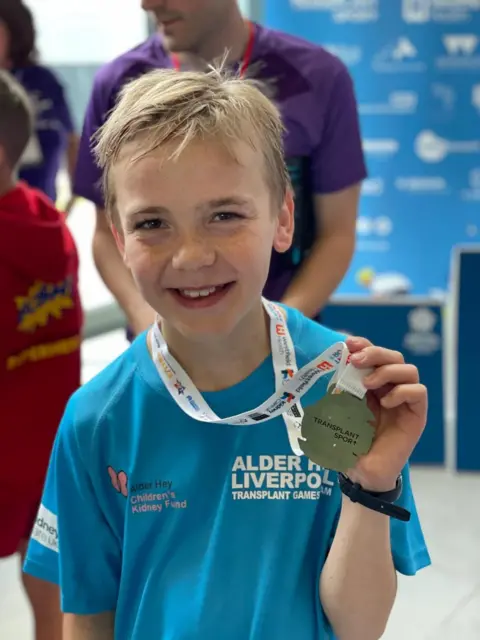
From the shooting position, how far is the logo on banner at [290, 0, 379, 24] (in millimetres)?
4453

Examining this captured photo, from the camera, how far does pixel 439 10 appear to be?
439 centimetres

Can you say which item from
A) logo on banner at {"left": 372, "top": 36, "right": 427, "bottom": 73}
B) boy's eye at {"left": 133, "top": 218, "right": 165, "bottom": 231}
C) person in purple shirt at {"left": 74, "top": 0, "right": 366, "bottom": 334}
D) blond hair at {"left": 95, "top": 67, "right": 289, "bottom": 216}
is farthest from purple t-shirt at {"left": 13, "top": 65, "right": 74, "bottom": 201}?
boy's eye at {"left": 133, "top": 218, "right": 165, "bottom": 231}

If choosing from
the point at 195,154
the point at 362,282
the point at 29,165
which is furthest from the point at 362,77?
the point at 195,154

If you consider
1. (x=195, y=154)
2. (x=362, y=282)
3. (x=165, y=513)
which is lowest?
(x=362, y=282)

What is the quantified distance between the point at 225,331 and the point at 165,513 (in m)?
0.24

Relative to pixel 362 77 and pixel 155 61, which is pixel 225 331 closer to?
pixel 155 61

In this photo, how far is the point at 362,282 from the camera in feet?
15.3

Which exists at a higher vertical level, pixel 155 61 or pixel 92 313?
pixel 155 61

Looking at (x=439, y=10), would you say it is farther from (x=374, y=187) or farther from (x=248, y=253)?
(x=248, y=253)

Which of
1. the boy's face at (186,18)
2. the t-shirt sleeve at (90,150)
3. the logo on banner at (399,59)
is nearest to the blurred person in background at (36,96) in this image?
the t-shirt sleeve at (90,150)

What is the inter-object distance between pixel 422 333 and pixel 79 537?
8.89ft

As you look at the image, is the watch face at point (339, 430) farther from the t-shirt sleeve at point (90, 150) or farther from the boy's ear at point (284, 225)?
the t-shirt sleeve at point (90, 150)

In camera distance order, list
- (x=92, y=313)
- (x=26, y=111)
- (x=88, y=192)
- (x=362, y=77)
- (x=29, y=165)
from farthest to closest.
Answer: (x=92, y=313) < (x=362, y=77) < (x=29, y=165) < (x=26, y=111) < (x=88, y=192)

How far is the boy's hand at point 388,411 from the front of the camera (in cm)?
92
